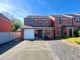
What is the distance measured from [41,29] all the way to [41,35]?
184 centimetres

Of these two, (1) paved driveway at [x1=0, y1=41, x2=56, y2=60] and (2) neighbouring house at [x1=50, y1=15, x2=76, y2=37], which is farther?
(2) neighbouring house at [x1=50, y1=15, x2=76, y2=37]

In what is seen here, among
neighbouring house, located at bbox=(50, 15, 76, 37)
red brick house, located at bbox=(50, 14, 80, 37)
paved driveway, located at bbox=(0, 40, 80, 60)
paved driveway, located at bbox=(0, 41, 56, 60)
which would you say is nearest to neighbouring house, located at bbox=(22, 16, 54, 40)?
neighbouring house, located at bbox=(50, 15, 76, 37)

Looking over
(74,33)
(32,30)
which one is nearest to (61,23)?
(74,33)

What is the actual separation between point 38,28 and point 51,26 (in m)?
4.89

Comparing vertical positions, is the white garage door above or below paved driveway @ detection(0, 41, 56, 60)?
above

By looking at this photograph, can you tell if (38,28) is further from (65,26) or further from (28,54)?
(28,54)

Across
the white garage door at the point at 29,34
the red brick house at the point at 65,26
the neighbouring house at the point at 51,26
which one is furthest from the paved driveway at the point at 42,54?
the red brick house at the point at 65,26

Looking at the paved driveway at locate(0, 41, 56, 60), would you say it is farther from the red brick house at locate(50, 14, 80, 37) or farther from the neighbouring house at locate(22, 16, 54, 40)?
the red brick house at locate(50, 14, 80, 37)

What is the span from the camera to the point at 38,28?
3791 cm

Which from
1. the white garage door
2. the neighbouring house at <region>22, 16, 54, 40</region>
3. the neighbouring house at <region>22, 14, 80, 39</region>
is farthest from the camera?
the neighbouring house at <region>22, 14, 80, 39</region>

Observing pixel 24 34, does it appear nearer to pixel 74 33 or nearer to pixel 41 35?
pixel 41 35

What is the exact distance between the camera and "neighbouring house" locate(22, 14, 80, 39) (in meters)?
38.2

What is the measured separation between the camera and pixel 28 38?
1427 inches

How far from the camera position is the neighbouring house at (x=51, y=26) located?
38250mm
